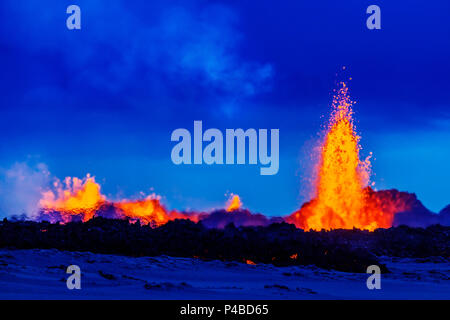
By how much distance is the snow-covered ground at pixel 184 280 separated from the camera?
1252 centimetres

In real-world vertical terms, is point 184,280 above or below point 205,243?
below

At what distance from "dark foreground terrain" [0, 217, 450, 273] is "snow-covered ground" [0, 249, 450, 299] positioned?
3.90 feet

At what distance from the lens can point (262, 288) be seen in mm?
13688

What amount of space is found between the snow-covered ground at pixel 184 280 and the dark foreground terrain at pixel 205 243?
119 cm

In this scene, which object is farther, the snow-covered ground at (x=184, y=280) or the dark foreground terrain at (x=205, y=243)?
the dark foreground terrain at (x=205, y=243)

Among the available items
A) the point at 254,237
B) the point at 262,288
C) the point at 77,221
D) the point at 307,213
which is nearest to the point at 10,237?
the point at 77,221

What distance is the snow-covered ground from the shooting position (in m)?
12.5

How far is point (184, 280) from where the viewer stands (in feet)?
48.1

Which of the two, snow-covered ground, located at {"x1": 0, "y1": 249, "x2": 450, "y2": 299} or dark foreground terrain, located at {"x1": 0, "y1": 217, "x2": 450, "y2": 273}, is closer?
snow-covered ground, located at {"x1": 0, "y1": 249, "x2": 450, "y2": 299}

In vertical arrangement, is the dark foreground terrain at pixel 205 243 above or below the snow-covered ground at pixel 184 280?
above

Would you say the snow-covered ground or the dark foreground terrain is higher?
the dark foreground terrain

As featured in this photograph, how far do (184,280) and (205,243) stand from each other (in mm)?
5090

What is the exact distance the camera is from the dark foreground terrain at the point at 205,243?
→ 18.4m
